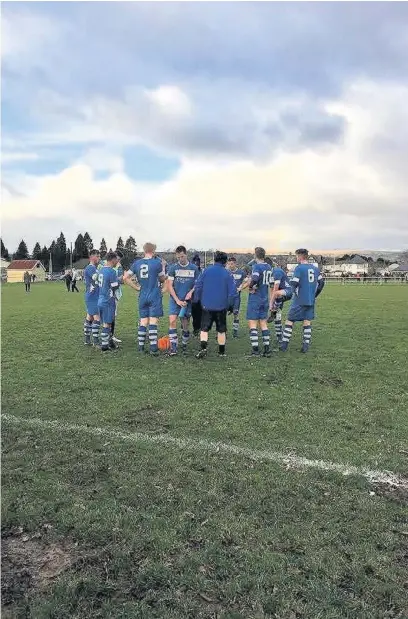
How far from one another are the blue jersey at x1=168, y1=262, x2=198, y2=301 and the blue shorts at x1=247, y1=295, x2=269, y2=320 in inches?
53.1

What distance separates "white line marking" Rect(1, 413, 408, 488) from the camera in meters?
4.86

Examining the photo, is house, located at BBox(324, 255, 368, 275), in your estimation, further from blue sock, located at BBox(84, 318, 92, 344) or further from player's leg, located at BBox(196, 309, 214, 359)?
player's leg, located at BBox(196, 309, 214, 359)

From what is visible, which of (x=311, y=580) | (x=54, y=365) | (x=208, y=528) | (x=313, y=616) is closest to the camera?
(x=313, y=616)

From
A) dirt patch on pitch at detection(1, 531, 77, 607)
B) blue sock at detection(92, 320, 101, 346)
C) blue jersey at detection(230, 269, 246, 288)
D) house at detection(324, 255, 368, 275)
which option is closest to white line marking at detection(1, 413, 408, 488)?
dirt patch on pitch at detection(1, 531, 77, 607)

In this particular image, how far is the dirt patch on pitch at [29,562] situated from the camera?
324 cm

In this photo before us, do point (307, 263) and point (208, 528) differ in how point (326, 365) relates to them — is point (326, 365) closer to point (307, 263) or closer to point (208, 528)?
point (307, 263)

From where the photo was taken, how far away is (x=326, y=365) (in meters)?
10.2

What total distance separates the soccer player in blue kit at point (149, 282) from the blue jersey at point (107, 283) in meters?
0.29

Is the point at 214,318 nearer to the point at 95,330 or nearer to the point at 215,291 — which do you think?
the point at 215,291

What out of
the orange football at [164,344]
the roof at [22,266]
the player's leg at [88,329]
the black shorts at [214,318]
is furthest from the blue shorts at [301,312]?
the roof at [22,266]

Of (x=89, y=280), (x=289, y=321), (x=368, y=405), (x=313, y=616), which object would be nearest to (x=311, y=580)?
(x=313, y=616)

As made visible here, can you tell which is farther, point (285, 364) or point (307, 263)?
point (307, 263)

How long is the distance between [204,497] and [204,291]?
21.5 feet

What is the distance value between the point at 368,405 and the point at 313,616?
4.77m
